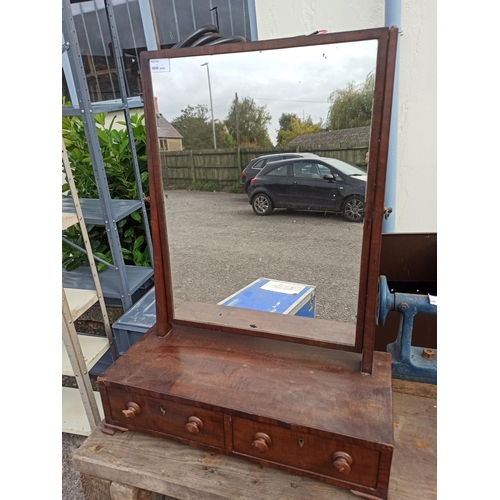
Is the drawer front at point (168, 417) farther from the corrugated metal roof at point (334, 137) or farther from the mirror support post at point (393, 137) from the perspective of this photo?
the mirror support post at point (393, 137)

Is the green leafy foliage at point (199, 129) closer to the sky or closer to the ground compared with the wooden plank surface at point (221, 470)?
closer to the sky

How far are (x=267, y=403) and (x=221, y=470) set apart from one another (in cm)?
17

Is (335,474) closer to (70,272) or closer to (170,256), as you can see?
(170,256)

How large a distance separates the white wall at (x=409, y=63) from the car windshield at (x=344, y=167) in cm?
110

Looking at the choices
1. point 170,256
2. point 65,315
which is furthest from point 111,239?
point 170,256

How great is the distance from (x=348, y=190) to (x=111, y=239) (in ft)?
3.45

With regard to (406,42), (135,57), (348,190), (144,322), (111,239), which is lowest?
(144,322)

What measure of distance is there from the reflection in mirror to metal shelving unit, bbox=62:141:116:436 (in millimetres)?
457

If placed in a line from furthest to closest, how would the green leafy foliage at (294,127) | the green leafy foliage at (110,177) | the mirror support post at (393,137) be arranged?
the green leafy foliage at (110,177), the mirror support post at (393,137), the green leafy foliage at (294,127)

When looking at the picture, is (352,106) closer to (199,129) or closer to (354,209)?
(354,209)

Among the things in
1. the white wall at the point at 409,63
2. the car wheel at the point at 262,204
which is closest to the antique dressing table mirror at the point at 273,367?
the car wheel at the point at 262,204

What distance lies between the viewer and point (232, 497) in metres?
0.71

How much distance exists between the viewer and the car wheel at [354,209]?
76 centimetres

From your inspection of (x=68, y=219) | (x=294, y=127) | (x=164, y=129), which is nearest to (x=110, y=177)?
(x=68, y=219)
